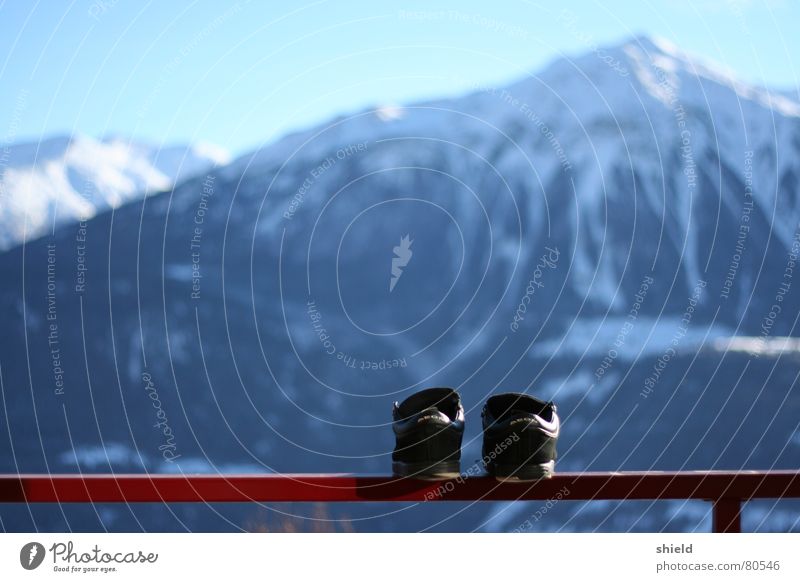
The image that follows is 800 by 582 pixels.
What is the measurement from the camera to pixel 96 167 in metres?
4.61

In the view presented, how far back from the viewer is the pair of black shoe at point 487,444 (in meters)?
1.44

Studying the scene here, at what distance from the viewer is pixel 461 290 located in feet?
16.1

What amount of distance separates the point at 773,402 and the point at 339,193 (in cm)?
252

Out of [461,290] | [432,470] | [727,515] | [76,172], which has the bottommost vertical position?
[727,515]

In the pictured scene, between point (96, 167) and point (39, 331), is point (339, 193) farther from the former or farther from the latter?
point (39, 331)

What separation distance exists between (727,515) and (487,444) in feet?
1.19

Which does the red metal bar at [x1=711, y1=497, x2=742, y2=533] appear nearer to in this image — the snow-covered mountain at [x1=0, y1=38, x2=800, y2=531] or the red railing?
the red railing
